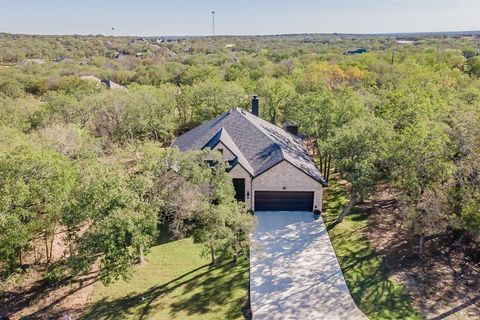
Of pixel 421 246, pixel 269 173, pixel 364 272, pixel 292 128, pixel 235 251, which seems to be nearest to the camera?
pixel 364 272

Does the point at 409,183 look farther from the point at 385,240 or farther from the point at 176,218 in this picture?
the point at 176,218

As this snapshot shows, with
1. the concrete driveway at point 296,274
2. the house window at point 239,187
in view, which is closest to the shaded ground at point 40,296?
the concrete driveway at point 296,274

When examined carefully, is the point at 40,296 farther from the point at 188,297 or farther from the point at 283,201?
the point at 283,201

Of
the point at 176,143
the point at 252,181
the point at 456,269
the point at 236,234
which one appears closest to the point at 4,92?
the point at 176,143

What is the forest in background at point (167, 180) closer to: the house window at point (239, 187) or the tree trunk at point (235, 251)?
the tree trunk at point (235, 251)

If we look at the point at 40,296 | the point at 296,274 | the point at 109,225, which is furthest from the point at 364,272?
the point at 40,296

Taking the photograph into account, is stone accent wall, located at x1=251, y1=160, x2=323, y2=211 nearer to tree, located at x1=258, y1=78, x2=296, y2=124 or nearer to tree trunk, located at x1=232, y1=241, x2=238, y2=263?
tree trunk, located at x1=232, y1=241, x2=238, y2=263
